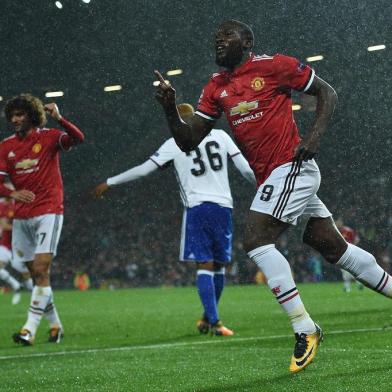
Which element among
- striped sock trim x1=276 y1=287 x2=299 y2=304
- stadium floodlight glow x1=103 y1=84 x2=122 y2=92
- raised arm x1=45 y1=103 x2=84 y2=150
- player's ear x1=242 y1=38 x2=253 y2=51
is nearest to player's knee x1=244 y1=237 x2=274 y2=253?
striped sock trim x1=276 y1=287 x2=299 y2=304

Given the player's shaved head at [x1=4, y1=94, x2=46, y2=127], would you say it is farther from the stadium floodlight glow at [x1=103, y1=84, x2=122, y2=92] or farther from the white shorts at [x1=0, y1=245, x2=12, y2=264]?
the stadium floodlight glow at [x1=103, y1=84, x2=122, y2=92]

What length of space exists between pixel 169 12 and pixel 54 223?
6.12 meters

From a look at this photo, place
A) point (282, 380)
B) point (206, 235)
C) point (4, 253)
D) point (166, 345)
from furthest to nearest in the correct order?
point (4, 253) < point (206, 235) < point (166, 345) < point (282, 380)

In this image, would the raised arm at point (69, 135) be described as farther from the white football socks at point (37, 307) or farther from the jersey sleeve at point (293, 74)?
the jersey sleeve at point (293, 74)

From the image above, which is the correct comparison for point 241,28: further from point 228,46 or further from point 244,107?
point 244,107

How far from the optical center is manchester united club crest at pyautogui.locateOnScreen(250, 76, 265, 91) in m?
5.57

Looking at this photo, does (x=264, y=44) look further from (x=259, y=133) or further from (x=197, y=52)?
(x=259, y=133)

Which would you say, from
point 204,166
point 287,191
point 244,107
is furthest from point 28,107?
point 287,191

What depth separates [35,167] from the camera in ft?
27.4

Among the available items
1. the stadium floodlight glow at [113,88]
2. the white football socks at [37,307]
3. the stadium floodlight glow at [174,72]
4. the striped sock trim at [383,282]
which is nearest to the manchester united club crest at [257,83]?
the striped sock trim at [383,282]

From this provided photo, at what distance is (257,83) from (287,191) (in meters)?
0.69

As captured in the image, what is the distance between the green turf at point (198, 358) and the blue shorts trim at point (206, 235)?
727mm

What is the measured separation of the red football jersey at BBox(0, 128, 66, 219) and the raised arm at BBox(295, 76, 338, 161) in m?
3.40

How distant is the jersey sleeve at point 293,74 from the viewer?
555 centimetres
